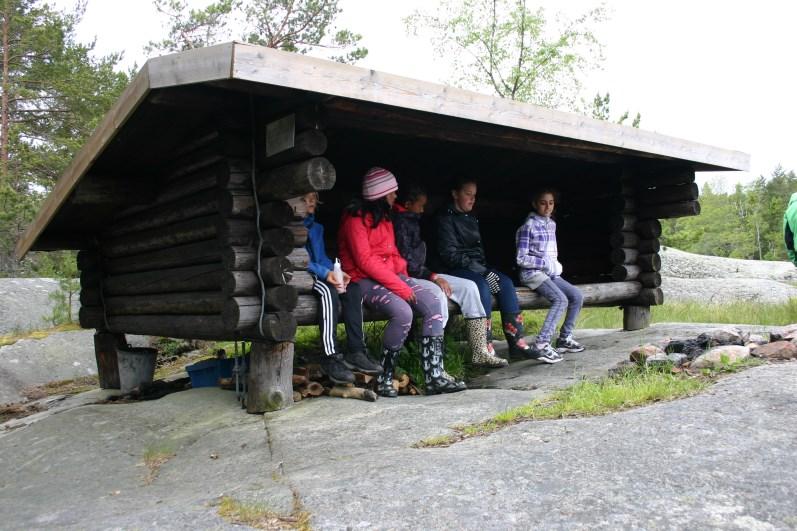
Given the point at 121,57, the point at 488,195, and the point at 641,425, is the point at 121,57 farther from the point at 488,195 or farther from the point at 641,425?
the point at 641,425

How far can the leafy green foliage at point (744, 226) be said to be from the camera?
44750 millimetres

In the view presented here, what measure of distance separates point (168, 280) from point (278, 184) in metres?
2.18

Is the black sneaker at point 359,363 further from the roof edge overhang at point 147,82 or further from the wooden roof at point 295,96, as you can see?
the roof edge overhang at point 147,82

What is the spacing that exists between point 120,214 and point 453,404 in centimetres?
471

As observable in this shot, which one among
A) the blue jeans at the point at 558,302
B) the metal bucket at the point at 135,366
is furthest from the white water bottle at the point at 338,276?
the metal bucket at the point at 135,366

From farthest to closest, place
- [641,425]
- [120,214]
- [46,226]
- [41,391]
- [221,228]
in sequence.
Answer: [41,391], [120,214], [46,226], [221,228], [641,425]

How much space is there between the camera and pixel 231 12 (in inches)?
837

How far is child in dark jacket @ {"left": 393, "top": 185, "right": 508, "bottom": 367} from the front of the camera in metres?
6.46

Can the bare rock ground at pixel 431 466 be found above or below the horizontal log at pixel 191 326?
below

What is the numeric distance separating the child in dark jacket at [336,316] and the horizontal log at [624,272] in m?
4.06

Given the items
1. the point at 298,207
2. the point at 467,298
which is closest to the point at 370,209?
the point at 298,207

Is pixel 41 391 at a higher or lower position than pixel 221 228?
lower

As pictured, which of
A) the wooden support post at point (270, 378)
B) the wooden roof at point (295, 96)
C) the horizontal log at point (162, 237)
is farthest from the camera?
the horizontal log at point (162, 237)

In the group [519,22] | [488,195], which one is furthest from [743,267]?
[488,195]
